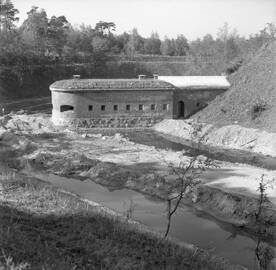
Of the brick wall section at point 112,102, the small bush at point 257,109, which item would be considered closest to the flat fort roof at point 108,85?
the brick wall section at point 112,102

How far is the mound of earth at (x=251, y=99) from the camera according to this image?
1117 inches

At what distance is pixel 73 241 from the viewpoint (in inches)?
381

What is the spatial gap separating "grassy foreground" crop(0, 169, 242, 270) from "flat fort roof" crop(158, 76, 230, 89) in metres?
21.1

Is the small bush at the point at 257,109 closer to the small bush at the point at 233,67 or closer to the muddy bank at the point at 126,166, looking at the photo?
the muddy bank at the point at 126,166

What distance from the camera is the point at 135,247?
10.3 meters

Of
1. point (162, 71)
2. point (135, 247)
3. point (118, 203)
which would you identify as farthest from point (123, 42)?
point (135, 247)

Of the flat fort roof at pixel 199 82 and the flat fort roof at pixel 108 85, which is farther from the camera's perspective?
the flat fort roof at pixel 199 82

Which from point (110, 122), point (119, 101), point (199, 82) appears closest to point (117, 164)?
point (110, 122)

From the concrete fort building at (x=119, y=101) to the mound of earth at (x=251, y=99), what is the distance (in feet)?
6.19

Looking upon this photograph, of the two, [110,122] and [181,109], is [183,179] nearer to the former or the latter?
[110,122]

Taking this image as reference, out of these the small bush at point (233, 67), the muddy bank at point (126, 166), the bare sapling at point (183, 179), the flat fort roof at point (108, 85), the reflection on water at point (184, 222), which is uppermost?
the small bush at point (233, 67)

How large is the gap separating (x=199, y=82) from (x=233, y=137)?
8.35 m

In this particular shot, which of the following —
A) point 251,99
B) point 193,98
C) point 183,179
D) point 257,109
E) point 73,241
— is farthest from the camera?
point 193,98

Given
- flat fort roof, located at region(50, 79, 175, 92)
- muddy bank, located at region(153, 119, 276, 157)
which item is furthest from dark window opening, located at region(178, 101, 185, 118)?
muddy bank, located at region(153, 119, 276, 157)
